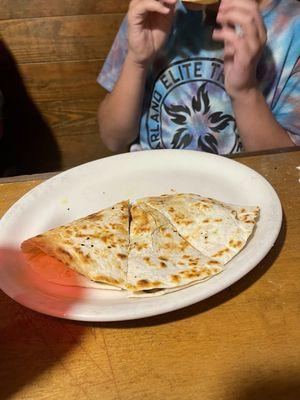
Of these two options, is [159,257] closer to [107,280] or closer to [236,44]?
[107,280]

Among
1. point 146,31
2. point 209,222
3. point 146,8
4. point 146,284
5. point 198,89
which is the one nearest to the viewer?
point 146,284

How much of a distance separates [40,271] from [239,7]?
746 millimetres

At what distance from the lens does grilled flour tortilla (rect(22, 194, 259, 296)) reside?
2.44 feet

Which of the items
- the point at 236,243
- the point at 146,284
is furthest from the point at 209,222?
the point at 146,284

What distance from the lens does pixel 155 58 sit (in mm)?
1387

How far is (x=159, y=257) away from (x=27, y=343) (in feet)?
0.80

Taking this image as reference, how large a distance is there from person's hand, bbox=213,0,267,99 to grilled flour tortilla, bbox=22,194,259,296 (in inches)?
16.5

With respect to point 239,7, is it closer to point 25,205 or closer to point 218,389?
point 25,205

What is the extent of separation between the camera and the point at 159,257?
79 centimetres

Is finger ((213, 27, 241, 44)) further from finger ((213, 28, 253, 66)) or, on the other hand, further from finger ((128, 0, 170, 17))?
finger ((128, 0, 170, 17))

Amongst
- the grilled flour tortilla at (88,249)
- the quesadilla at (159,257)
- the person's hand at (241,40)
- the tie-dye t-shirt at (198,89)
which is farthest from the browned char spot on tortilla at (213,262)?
the tie-dye t-shirt at (198,89)

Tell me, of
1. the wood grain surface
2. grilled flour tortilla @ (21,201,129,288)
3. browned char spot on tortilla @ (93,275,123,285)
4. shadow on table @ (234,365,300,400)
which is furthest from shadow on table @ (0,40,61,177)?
shadow on table @ (234,365,300,400)

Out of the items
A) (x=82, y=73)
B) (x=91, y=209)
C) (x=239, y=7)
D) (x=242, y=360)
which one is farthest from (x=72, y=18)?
(x=242, y=360)

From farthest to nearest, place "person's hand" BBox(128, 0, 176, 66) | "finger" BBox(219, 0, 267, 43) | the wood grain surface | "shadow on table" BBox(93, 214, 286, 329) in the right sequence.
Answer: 1. the wood grain surface
2. "person's hand" BBox(128, 0, 176, 66)
3. "finger" BBox(219, 0, 267, 43)
4. "shadow on table" BBox(93, 214, 286, 329)
